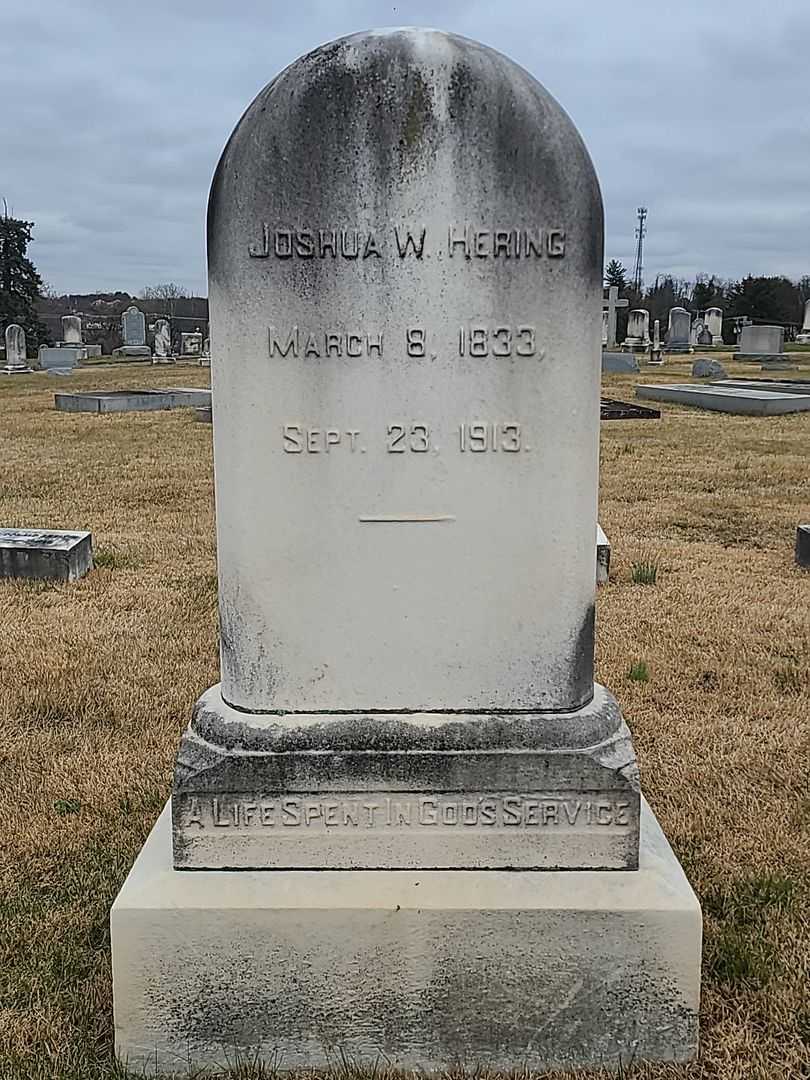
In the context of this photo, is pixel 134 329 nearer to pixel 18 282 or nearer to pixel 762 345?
pixel 18 282

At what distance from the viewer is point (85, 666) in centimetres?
496

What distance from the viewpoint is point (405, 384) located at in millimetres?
2363

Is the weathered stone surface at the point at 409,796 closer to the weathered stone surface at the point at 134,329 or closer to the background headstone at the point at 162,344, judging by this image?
the background headstone at the point at 162,344

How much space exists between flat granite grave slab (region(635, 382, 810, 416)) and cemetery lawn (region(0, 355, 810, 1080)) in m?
8.37

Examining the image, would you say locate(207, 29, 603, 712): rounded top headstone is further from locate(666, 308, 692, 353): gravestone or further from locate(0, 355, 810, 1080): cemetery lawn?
locate(666, 308, 692, 353): gravestone

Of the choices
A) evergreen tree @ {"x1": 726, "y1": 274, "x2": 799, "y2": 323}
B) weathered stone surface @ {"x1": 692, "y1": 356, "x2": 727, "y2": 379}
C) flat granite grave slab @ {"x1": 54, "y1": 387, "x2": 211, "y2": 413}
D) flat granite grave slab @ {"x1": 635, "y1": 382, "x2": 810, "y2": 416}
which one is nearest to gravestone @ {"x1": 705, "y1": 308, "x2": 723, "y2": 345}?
evergreen tree @ {"x1": 726, "y1": 274, "x2": 799, "y2": 323}

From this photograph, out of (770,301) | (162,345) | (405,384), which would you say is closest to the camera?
(405,384)

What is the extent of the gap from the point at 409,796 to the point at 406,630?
39 cm

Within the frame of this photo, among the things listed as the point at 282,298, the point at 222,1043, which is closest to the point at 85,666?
the point at 222,1043

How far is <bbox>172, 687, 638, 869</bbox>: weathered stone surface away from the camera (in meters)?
2.44

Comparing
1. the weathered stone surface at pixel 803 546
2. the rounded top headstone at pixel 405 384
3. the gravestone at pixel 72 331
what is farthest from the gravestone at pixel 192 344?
the rounded top headstone at pixel 405 384

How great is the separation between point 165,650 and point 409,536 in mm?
3072

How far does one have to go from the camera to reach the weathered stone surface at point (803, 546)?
685 centimetres

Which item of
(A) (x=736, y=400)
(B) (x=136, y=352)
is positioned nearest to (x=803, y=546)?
(A) (x=736, y=400)
